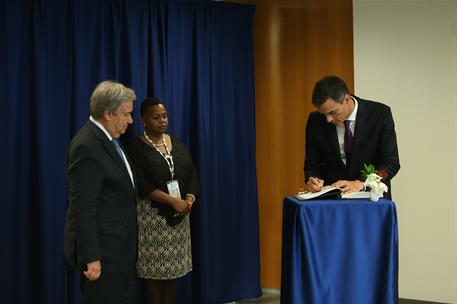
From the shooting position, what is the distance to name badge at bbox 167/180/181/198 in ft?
10.5

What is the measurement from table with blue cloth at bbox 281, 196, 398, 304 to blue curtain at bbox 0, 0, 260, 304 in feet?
6.17

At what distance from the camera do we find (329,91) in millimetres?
2523

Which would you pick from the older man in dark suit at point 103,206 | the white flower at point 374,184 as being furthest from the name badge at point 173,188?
the white flower at point 374,184

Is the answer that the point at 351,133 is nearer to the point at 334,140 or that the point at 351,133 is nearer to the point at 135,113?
the point at 334,140

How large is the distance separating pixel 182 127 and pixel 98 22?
3.43 feet

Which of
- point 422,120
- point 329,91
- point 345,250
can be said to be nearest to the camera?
point 345,250

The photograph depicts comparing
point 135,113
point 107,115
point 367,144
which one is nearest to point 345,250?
point 367,144

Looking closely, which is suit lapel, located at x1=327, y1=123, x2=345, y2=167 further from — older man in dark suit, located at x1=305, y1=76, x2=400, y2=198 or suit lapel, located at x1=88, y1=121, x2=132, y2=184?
suit lapel, located at x1=88, y1=121, x2=132, y2=184

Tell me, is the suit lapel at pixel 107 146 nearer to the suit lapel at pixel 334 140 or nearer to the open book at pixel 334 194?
the open book at pixel 334 194

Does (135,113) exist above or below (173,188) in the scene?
above

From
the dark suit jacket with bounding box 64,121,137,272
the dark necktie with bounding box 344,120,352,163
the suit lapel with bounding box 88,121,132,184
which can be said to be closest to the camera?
the dark suit jacket with bounding box 64,121,137,272

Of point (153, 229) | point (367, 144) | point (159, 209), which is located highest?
point (367, 144)

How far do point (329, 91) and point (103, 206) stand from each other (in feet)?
4.24

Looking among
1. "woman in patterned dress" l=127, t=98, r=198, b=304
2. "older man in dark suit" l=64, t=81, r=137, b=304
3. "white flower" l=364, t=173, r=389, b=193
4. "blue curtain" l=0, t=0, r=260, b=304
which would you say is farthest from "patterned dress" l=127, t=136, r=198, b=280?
"white flower" l=364, t=173, r=389, b=193
